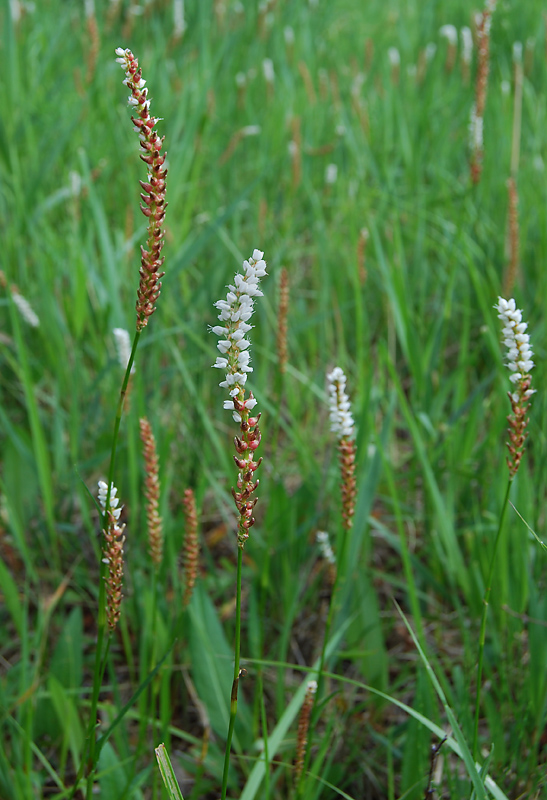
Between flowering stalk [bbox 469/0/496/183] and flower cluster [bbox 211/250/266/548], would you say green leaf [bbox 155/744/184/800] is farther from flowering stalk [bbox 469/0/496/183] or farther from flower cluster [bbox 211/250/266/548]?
flowering stalk [bbox 469/0/496/183]

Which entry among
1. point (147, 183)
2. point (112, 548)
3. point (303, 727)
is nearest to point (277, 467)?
point (303, 727)

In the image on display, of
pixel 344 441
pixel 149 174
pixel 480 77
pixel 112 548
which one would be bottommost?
pixel 112 548

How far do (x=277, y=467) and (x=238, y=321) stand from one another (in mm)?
1168

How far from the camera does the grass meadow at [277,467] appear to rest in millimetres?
1276

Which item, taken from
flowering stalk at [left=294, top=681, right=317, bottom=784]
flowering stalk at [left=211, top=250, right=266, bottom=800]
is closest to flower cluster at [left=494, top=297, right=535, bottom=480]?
flowering stalk at [left=211, top=250, right=266, bottom=800]

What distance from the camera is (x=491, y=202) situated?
276 centimetres

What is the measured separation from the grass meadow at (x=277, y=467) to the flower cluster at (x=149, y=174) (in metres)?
0.21

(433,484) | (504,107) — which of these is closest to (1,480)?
(433,484)

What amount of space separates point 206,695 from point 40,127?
2316 mm

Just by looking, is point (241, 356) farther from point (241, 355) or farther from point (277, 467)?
point (277, 467)

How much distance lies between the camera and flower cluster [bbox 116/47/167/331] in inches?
25.3

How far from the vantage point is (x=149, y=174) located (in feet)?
2.17

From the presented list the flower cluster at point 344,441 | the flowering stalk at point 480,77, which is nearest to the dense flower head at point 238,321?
the flower cluster at point 344,441

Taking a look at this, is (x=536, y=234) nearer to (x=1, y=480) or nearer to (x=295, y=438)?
(x=295, y=438)
